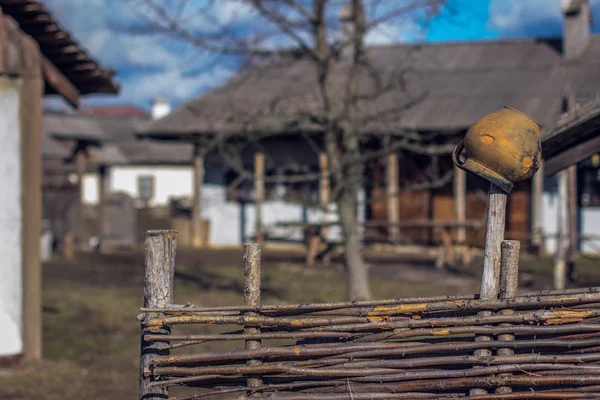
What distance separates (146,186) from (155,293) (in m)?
32.8

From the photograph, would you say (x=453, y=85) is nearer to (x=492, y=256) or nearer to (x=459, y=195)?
(x=459, y=195)

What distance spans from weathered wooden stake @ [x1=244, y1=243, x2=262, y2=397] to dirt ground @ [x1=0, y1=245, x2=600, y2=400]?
333cm

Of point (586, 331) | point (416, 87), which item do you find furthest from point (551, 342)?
point (416, 87)

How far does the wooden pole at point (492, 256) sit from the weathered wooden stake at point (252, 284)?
1016 millimetres

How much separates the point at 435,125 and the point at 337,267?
12.7 feet

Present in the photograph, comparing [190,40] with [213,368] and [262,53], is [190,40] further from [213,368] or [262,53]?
[213,368]

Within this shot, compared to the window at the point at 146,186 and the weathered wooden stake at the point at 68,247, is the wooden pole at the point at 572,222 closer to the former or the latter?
the weathered wooden stake at the point at 68,247

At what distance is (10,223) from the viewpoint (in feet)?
24.3

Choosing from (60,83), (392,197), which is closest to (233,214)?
(392,197)

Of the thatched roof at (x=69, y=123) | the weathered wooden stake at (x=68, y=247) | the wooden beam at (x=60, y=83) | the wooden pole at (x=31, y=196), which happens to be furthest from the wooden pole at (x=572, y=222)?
the thatched roof at (x=69, y=123)

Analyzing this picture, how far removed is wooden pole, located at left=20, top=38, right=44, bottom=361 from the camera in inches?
296

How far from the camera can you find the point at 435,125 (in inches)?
669

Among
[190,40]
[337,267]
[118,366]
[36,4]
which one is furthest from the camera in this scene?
[337,267]

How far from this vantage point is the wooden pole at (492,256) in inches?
142
